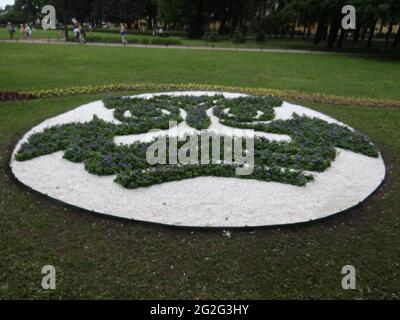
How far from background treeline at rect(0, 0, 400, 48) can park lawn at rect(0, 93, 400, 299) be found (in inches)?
923

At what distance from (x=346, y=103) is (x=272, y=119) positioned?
457 cm

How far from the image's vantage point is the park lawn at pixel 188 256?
439cm

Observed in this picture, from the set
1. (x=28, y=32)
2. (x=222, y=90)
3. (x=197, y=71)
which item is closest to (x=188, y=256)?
(x=222, y=90)

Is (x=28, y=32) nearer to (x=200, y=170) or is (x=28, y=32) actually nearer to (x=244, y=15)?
(x=244, y=15)

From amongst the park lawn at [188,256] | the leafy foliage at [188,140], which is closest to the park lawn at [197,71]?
the leafy foliage at [188,140]

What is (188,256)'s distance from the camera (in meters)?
A: 4.93

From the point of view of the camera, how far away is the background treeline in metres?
27.7

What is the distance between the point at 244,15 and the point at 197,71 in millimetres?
39402

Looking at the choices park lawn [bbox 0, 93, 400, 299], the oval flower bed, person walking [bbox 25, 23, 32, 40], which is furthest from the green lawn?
person walking [bbox 25, 23, 32, 40]

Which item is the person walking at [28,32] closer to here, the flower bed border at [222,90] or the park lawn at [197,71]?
the park lawn at [197,71]

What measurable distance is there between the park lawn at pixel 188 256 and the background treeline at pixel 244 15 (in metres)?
23.5

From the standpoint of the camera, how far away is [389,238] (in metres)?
5.45
